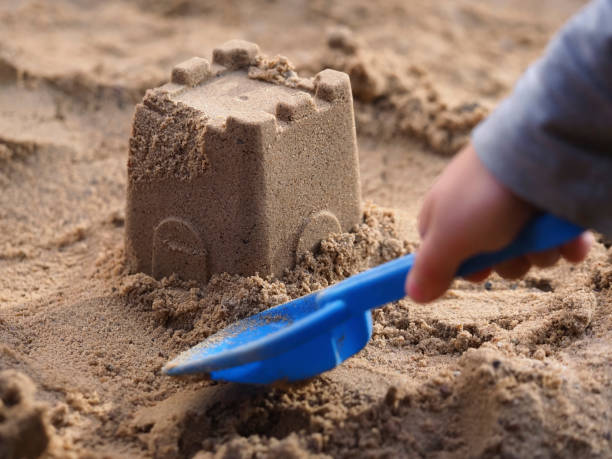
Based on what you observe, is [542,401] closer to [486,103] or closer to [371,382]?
[371,382]

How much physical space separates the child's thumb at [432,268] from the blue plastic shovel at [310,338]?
47mm

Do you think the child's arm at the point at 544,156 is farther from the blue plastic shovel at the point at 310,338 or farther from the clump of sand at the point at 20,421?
the clump of sand at the point at 20,421

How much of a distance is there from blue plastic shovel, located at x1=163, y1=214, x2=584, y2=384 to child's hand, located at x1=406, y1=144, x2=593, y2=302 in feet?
0.22

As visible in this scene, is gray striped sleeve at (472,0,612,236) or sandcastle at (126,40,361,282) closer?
gray striped sleeve at (472,0,612,236)

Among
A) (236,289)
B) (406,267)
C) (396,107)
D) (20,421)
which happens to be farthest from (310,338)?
(396,107)

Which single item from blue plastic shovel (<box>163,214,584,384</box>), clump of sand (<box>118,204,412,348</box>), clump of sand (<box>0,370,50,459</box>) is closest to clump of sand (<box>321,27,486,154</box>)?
clump of sand (<box>118,204,412,348</box>)

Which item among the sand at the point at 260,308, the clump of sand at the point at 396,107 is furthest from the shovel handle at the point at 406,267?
the clump of sand at the point at 396,107

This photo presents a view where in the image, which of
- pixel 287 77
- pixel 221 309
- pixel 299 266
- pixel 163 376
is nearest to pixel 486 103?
pixel 287 77

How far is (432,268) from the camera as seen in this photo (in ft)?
3.54

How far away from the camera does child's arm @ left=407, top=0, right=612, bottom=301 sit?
0.96 metres

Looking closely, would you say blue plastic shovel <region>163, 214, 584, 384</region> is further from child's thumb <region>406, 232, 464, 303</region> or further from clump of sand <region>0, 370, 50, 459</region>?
clump of sand <region>0, 370, 50, 459</region>

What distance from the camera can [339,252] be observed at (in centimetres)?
164

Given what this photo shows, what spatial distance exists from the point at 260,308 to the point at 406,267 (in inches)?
15.3

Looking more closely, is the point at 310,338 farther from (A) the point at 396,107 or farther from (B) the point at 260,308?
(A) the point at 396,107
